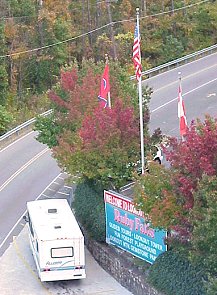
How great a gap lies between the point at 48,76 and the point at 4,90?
5.39 meters

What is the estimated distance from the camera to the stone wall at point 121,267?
27.0 meters

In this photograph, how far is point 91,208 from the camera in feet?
104

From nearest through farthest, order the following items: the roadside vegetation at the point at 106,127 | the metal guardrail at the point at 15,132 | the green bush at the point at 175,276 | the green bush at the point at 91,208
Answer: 1. the roadside vegetation at the point at 106,127
2. the green bush at the point at 175,276
3. the green bush at the point at 91,208
4. the metal guardrail at the point at 15,132

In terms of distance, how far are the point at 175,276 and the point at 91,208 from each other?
757 centimetres

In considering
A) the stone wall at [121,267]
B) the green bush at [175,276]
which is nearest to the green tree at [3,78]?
the stone wall at [121,267]

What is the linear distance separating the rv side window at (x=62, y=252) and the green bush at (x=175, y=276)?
2.95 meters

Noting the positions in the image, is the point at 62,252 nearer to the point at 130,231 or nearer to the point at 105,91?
the point at 130,231

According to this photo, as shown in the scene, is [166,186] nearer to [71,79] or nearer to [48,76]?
[71,79]

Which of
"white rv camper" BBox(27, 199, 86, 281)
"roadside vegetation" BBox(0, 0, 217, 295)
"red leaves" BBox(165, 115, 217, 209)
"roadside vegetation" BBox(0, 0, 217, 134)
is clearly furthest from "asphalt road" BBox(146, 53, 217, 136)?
"red leaves" BBox(165, 115, 217, 209)

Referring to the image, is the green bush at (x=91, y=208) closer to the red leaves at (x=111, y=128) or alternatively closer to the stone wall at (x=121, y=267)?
the stone wall at (x=121, y=267)

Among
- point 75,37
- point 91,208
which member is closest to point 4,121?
point 75,37

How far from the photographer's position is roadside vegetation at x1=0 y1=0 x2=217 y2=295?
2312 cm

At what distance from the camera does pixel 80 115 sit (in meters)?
34.7

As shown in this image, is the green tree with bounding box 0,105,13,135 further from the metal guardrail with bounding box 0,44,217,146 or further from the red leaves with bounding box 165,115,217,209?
the red leaves with bounding box 165,115,217,209
